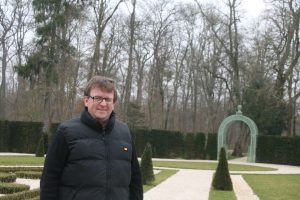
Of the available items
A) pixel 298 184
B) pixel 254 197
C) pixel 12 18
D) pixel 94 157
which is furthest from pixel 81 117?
pixel 12 18

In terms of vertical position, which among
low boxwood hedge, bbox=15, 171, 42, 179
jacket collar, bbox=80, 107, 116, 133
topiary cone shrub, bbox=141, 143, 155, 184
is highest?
jacket collar, bbox=80, 107, 116, 133

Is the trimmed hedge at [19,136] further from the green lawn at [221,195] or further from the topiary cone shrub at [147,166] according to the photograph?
the green lawn at [221,195]

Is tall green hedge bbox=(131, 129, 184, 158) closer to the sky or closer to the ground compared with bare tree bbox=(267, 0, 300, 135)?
closer to the ground

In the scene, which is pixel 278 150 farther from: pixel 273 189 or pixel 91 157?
pixel 91 157

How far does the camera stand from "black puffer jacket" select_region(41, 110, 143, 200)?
3.24 meters

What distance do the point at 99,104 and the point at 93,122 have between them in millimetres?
129

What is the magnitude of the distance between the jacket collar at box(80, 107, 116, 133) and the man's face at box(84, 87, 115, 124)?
0.03 meters

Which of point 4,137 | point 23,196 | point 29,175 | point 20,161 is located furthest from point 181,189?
point 4,137

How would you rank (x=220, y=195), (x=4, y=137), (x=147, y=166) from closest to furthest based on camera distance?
(x=220, y=195), (x=147, y=166), (x=4, y=137)

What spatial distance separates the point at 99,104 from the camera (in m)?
3.37

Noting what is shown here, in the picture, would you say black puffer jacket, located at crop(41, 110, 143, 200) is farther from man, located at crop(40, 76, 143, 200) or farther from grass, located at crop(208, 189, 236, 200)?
grass, located at crop(208, 189, 236, 200)

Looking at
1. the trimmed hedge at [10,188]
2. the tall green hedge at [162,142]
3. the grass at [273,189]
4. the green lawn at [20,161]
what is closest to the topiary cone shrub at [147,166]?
the grass at [273,189]

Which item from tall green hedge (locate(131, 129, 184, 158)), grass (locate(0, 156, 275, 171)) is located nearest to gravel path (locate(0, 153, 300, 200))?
grass (locate(0, 156, 275, 171))

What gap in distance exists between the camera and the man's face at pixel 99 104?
11.1ft
